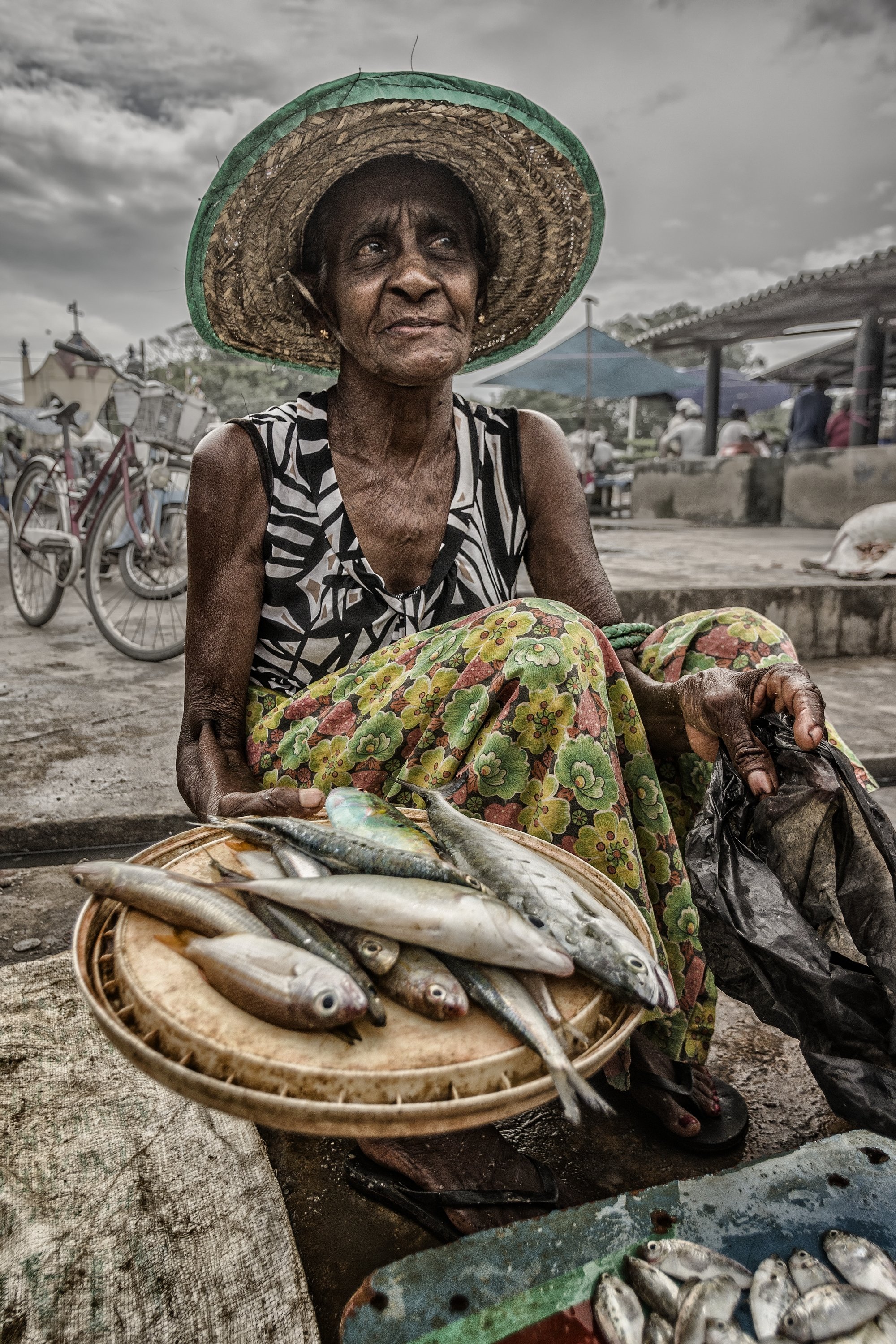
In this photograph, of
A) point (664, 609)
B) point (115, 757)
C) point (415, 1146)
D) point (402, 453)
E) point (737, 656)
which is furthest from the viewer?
point (664, 609)

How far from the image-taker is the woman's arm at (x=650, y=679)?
153cm

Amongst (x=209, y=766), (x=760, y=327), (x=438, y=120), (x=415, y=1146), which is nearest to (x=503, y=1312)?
(x=415, y=1146)

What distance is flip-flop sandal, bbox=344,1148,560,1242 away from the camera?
1454 millimetres

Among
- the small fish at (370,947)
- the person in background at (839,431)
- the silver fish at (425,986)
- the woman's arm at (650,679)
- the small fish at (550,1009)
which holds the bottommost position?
the small fish at (550,1009)

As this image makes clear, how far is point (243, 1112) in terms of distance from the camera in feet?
2.91

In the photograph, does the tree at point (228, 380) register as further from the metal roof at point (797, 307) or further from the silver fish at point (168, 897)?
the silver fish at point (168, 897)

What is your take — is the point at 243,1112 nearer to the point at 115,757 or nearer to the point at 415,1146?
the point at 415,1146

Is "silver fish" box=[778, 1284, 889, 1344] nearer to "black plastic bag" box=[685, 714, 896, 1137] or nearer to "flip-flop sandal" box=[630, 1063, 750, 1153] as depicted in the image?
"black plastic bag" box=[685, 714, 896, 1137]

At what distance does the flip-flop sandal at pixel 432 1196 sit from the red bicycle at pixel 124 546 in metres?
3.99

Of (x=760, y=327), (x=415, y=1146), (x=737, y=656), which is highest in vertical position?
(x=760, y=327)

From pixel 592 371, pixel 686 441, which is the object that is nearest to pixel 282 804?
pixel 686 441

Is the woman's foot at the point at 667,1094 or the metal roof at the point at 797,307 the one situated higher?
the metal roof at the point at 797,307

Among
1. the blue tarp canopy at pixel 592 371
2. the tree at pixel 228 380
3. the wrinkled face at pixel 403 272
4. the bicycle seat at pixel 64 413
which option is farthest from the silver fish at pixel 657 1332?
the tree at pixel 228 380

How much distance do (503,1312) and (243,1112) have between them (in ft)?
1.93
